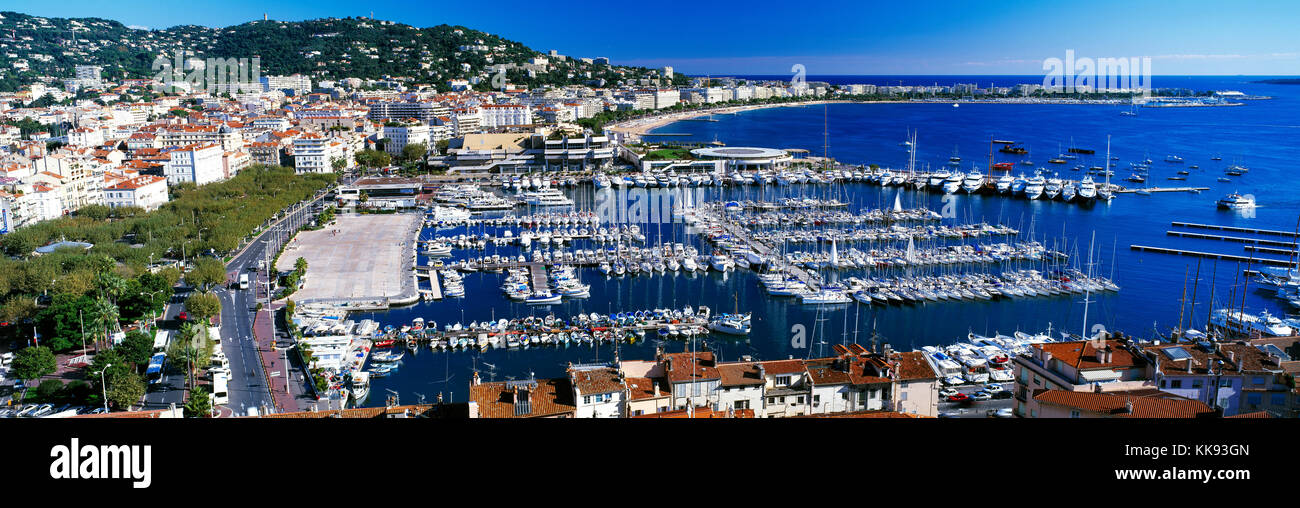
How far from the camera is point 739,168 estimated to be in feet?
87.7

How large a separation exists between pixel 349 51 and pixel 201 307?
47.7 m

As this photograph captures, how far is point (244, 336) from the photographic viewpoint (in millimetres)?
9867

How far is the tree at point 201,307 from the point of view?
10.0 metres

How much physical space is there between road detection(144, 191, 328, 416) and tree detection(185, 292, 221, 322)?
0.75 feet

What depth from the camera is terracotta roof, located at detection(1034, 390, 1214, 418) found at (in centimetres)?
416

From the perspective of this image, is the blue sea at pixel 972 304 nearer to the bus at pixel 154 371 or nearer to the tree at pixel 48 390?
the bus at pixel 154 371

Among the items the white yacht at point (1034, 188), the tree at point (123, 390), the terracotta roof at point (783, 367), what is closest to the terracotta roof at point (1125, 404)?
the terracotta roof at point (783, 367)

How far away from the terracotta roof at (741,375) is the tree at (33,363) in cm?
648

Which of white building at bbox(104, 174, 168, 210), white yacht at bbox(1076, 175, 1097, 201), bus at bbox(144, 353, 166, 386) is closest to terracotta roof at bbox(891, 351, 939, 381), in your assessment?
bus at bbox(144, 353, 166, 386)

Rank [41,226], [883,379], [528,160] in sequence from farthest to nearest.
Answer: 1. [528,160]
2. [41,226]
3. [883,379]
